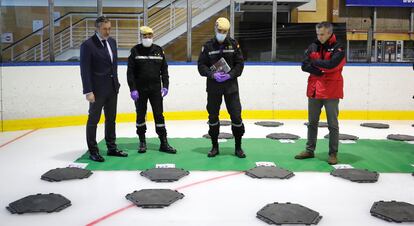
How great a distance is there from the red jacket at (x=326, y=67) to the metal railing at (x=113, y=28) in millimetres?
3836

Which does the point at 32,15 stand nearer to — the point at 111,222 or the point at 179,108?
the point at 179,108

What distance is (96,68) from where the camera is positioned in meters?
4.32

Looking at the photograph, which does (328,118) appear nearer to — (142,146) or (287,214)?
(287,214)

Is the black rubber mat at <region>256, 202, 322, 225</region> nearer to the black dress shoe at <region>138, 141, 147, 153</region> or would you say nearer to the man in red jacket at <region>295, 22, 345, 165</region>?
the man in red jacket at <region>295, 22, 345, 165</region>

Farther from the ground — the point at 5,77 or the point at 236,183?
the point at 5,77

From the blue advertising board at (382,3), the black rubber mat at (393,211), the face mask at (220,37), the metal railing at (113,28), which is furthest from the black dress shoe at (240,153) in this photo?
the blue advertising board at (382,3)

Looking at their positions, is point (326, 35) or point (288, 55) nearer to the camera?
point (326, 35)

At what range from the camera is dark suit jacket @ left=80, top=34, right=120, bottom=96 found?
165 inches

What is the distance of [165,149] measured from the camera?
4.82 meters

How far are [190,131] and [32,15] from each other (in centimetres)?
338

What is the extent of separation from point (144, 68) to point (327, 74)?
181 centimetres

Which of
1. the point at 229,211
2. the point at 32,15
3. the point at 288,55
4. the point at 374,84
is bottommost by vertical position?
the point at 229,211

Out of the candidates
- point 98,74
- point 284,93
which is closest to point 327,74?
point 98,74

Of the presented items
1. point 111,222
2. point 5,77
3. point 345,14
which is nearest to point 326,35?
point 111,222
